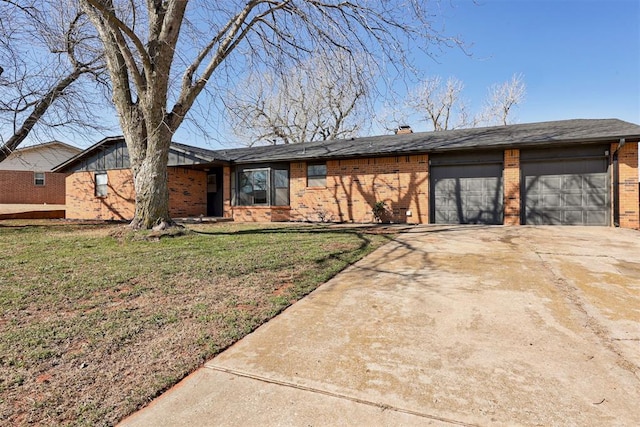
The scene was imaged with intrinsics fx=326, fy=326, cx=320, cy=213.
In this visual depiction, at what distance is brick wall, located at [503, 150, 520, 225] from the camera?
34.8 feet

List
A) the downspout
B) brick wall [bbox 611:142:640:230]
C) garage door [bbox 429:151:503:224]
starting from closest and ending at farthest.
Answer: brick wall [bbox 611:142:640:230] < the downspout < garage door [bbox 429:151:503:224]

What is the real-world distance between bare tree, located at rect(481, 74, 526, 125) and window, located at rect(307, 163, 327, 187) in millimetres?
20039

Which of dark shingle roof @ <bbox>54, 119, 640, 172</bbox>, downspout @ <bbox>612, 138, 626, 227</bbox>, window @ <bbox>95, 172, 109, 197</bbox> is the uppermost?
dark shingle roof @ <bbox>54, 119, 640, 172</bbox>

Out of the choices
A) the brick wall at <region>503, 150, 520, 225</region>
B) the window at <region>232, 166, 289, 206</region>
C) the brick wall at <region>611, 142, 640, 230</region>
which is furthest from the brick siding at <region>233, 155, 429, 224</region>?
the brick wall at <region>611, 142, 640, 230</region>

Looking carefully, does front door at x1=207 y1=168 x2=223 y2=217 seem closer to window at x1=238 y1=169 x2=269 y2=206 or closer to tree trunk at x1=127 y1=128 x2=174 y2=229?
window at x1=238 y1=169 x2=269 y2=206

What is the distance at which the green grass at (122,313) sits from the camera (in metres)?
1.90

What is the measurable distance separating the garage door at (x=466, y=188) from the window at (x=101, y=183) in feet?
50.6

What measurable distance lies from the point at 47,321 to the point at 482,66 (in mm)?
8567

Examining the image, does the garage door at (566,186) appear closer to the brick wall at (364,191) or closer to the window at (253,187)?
the brick wall at (364,191)

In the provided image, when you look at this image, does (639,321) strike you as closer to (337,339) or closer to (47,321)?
(337,339)

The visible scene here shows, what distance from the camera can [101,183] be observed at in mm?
16500

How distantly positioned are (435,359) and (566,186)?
10632mm

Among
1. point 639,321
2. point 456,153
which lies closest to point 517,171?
point 456,153

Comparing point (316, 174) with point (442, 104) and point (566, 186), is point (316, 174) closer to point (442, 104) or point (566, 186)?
point (566, 186)
